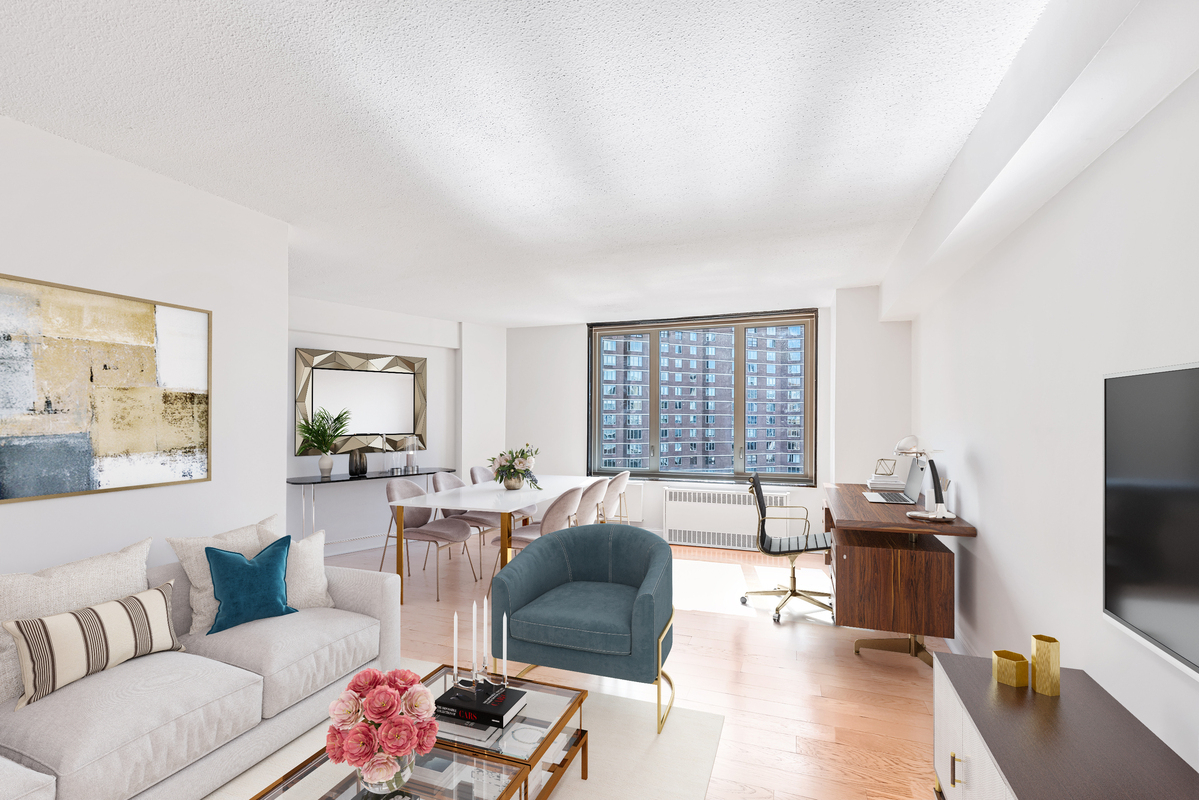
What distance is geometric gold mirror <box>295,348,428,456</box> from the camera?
576cm

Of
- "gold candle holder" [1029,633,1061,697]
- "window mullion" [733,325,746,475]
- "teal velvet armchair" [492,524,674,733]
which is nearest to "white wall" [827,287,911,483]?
"window mullion" [733,325,746,475]

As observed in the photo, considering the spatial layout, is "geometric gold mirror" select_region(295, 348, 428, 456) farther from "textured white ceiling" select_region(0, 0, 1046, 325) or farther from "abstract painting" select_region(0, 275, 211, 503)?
"abstract painting" select_region(0, 275, 211, 503)

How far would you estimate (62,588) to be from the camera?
6.95 ft

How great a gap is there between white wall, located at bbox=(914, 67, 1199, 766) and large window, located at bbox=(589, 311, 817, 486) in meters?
2.93

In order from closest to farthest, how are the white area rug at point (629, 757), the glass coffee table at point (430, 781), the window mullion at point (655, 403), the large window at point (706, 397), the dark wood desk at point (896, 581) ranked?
the glass coffee table at point (430, 781) → the white area rug at point (629, 757) → the dark wood desk at point (896, 581) → the large window at point (706, 397) → the window mullion at point (655, 403)

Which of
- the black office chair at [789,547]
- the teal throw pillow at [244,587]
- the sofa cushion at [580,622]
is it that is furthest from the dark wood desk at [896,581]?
the teal throw pillow at [244,587]

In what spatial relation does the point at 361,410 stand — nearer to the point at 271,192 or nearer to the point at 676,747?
the point at 271,192

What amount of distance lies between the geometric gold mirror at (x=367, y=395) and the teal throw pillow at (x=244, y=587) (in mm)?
3354

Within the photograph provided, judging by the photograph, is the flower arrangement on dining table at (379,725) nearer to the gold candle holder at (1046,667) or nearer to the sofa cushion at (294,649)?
the sofa cushion at (294,649)

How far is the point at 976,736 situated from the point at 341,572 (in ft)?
8.95

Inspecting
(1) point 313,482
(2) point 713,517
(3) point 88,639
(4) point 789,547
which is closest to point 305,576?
(3) point 88,639

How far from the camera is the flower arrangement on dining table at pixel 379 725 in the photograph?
1463 millimetres

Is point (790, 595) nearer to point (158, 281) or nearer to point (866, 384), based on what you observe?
point (866, 384)

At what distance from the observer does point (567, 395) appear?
7246 millimetres
